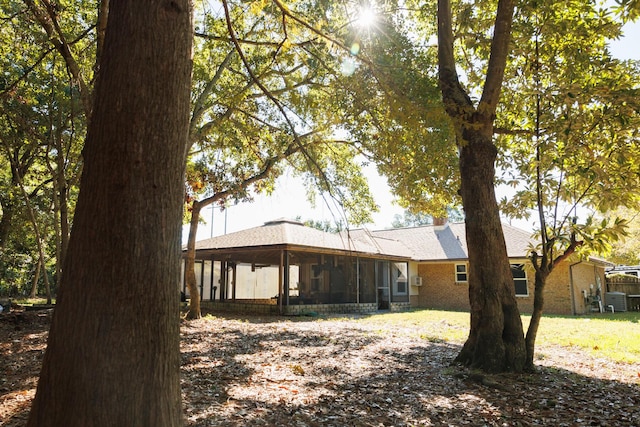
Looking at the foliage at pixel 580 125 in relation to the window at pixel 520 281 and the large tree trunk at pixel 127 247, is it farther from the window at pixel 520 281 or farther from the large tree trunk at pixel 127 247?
the window at pixel 520 281

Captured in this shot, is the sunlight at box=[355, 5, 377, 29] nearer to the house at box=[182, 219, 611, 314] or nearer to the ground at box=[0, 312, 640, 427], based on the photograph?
the ground at box=[0, 312, 640, 427]

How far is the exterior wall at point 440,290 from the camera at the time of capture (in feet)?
73.0

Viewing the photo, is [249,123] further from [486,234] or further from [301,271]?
[301,271]

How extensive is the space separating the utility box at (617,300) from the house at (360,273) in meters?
0.74

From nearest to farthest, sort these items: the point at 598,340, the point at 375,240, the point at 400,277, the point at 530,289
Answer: the point at 598,340 < the point at 530,289 < the point at 375,240 < the point at 400,277

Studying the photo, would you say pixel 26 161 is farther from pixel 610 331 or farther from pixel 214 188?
pixel 610 331

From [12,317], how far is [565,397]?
12.9 m

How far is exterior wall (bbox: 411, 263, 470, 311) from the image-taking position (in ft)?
73.0

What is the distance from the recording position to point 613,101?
595 centimetres

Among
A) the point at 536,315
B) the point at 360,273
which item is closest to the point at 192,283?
the point at 360,273

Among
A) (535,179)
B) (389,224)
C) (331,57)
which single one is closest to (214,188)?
(331,57)

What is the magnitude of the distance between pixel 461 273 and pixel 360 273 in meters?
5.66

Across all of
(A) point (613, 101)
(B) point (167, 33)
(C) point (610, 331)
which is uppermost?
(A) point (613, 101)

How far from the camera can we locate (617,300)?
23469 millimetres
